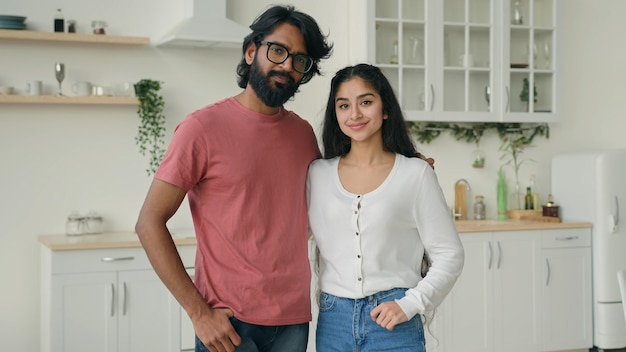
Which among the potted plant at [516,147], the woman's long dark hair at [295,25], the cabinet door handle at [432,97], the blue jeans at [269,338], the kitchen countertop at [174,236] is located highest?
the cabinet door handle at [432,97]

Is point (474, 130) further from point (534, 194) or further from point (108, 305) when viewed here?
point (108, 305)

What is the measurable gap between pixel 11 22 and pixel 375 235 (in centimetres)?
303

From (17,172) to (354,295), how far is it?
3.02 m

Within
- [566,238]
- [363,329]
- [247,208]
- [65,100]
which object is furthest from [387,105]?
[566,238]

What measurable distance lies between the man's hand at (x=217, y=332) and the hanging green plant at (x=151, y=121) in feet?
8.74

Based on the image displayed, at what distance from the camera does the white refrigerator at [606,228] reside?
5305 mm

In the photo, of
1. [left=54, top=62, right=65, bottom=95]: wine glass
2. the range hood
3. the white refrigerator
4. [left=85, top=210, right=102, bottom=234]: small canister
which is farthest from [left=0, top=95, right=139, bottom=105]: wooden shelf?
the white refrigerator

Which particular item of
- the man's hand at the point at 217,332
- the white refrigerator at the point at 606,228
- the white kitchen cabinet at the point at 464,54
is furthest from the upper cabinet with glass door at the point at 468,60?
the man's hand at the point at 217,332

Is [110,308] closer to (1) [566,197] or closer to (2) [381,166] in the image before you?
(2) [381,166]

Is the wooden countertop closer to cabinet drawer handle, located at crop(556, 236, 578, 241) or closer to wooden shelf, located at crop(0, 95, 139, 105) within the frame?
cabinet drawer handle, located at crop(556, 236, 578, 241)

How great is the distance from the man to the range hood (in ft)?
7.44

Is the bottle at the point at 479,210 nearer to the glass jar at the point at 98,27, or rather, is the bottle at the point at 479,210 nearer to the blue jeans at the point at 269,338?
the glass jar at the point at 98,27

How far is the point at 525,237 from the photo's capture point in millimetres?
5184

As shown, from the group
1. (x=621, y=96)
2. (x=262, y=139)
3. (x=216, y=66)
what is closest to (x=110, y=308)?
(x=216, y=66)
